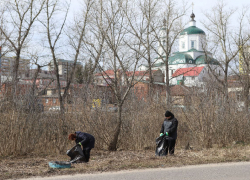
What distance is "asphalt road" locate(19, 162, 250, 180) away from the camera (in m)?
7.05

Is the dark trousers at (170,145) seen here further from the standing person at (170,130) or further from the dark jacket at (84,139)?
the dark jacket at (84,139)

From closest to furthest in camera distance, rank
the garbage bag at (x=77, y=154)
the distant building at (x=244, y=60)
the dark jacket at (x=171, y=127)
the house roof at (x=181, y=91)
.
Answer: the garbage bag at (x=77, y=154)
the dark jacket at (x=171, y=127)
the house roof at (x=181, y=91)
the distant building at (x=244, y=60)

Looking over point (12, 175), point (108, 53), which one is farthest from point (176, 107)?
point (12, 175)

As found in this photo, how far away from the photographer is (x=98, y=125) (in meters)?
13.5

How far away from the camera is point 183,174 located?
738 centimetres

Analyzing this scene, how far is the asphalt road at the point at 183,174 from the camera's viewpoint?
705 centimetres

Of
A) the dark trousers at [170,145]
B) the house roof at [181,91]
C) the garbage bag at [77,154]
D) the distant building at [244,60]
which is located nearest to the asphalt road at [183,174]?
the garbage bag at [77,154]

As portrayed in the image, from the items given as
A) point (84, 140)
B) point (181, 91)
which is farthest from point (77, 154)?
point (181, 91)

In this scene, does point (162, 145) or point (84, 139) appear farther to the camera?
point (162, 145)

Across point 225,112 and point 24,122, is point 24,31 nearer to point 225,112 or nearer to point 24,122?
point 24,122

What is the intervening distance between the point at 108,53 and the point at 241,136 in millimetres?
7378

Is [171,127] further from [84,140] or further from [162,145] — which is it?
[84,140]

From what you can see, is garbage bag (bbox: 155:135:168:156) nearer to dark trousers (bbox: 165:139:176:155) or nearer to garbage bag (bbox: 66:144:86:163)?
dark trousers (bbox: 165:139:176:155)

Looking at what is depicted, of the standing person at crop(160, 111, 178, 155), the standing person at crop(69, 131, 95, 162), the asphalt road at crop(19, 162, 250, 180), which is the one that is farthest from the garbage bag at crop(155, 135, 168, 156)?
the standing person at crop(69, 131, 95, 162)
